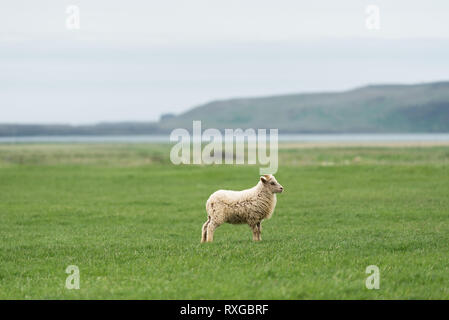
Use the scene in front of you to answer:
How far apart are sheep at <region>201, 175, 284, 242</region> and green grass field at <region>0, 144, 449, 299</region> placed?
69 cm

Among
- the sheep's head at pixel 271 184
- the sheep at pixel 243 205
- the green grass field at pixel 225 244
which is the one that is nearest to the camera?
the green grass field at pixel 225 244

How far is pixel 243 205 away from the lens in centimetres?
1608

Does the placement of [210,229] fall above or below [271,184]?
below

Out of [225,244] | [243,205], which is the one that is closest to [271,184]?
[243,205]

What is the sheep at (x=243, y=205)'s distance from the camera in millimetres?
15969

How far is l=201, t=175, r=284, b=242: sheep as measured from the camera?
52.4ft

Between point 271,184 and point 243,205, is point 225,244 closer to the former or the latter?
point 243,205

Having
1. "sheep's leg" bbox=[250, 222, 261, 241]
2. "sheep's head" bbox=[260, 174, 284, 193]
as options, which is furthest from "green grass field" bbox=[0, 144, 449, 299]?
"sheep's head" bbox=[260, 174, 284, 193]

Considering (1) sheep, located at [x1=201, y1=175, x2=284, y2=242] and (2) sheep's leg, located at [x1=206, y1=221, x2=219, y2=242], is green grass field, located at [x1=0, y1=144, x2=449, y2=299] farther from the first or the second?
(1) sheep, located at [x1=201, y1=175, x2=284, y2=242]

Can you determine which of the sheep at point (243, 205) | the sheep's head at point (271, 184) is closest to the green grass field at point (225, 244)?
the sheep at point (243, 205)

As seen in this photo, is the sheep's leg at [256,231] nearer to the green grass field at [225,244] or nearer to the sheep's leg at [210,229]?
the green grass field at [225,244]

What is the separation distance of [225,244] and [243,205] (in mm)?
1127

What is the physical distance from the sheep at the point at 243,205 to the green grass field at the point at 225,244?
69cm
